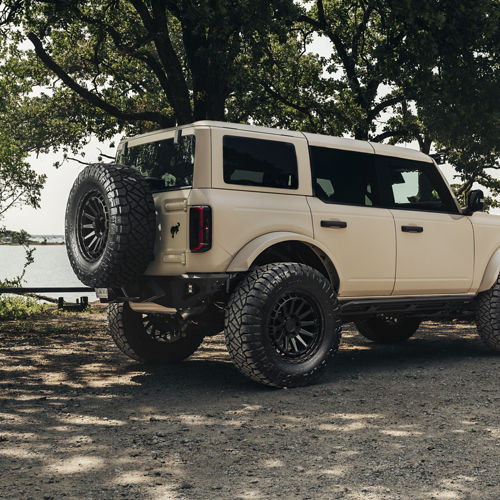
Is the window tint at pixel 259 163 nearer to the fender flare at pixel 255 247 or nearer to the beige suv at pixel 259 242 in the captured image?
the beige suv at pixel 259 242

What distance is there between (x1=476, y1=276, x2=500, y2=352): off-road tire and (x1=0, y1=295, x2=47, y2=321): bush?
8523 mm

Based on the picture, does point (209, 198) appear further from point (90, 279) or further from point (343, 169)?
point (343, 169)

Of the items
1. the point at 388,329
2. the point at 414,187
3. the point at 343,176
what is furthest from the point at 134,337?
the point at 388,329

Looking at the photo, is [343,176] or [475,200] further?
[475,200]

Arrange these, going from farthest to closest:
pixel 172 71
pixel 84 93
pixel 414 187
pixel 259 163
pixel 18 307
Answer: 1. pixel 18 307
2. pixel 84 93
3. pixel 172 71
4. pixel 414 187
5. pixel 259 163

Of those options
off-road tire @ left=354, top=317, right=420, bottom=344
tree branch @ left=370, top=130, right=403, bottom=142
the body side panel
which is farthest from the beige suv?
tree branch @ left=370, top=130, right=403, bottom=142

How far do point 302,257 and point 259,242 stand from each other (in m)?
0.81

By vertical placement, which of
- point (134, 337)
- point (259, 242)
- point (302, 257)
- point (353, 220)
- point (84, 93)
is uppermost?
point (84, 93)

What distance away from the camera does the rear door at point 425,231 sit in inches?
275

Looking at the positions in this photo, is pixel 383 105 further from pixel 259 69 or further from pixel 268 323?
pixel 268 323

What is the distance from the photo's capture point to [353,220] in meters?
6.55

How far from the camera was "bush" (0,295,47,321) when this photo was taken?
1313 centimetres

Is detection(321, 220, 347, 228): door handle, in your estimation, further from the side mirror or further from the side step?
the side mirror

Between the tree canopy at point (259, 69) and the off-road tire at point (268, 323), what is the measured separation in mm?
5327
